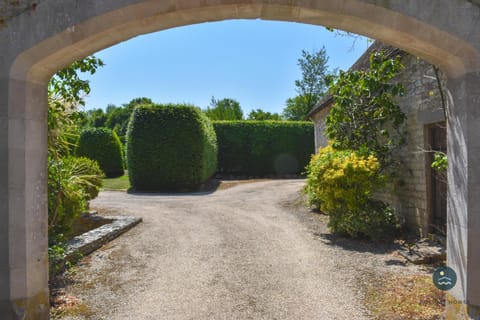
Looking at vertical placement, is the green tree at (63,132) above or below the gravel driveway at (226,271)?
above

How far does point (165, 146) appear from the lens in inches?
597

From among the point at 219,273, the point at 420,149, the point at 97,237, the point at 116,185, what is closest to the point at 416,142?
the point at 420,149

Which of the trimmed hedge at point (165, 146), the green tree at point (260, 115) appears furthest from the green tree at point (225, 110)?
the trimmed hedge at point (165, 146)

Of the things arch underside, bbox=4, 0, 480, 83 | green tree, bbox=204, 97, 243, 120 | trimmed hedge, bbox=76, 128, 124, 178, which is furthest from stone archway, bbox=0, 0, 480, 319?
green tree, bbox=204, 97, 243, 120

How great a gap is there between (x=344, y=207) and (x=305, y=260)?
190 centimetres

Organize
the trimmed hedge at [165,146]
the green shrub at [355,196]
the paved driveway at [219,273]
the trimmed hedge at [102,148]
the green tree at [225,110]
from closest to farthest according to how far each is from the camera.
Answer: the paved driveway at [219,273] → the green shrub at [355,196] → the trimmed hedge at [165,146] → the trimmed hedge at [102,148] → the green tree at [225,110]

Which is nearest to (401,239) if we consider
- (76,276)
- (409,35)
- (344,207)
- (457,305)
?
(344,207)

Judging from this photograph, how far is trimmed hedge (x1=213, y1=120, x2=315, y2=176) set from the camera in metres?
20.6

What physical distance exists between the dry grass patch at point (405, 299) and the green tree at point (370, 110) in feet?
10.4

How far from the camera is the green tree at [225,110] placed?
35.9m

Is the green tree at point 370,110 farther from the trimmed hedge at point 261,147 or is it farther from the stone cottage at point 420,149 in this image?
the trimmed hedge at point 261,147

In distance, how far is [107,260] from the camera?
614 centimetres

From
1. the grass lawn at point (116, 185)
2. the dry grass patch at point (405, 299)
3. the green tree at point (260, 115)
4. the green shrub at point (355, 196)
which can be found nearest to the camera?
the dry grass patch at point (405, 299)

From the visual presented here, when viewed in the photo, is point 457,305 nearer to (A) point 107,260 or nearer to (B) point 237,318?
(B) point 237,318
